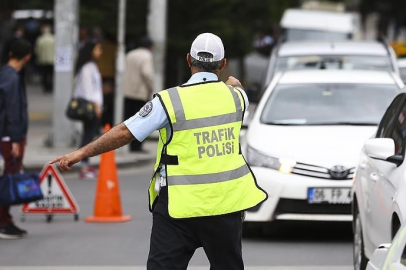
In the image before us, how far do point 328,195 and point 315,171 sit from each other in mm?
232

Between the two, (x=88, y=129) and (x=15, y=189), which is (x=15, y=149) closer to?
(x=15, y=189)

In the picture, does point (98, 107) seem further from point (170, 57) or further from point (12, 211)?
point (170, 57)

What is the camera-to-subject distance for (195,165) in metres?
6.11

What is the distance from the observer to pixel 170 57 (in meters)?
28.9

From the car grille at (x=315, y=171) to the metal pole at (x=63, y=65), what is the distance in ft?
29.1

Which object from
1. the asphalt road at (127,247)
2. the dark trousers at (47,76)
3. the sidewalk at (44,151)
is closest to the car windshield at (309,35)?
the sidewalk at (44,151)

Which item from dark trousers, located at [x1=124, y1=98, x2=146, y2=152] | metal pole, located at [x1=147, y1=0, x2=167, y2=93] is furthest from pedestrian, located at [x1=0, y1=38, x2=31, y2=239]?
metal pole, located at [x1=147, y1=0, x2=167, y2=93]

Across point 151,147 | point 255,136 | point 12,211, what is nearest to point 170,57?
point 151,147

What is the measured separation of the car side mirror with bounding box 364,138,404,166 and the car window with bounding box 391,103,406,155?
0.25 ft

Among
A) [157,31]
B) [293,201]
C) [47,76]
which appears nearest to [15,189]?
[293,201]

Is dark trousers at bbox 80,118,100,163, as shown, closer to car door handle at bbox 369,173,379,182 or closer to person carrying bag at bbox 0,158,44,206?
person carrying bag at bbox 0,158,44,206

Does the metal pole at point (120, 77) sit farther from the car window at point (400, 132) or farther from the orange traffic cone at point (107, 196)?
the car window at point (400, 132)

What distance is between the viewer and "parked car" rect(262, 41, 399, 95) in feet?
50.9

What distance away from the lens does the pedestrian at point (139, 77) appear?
1886 centimetres
